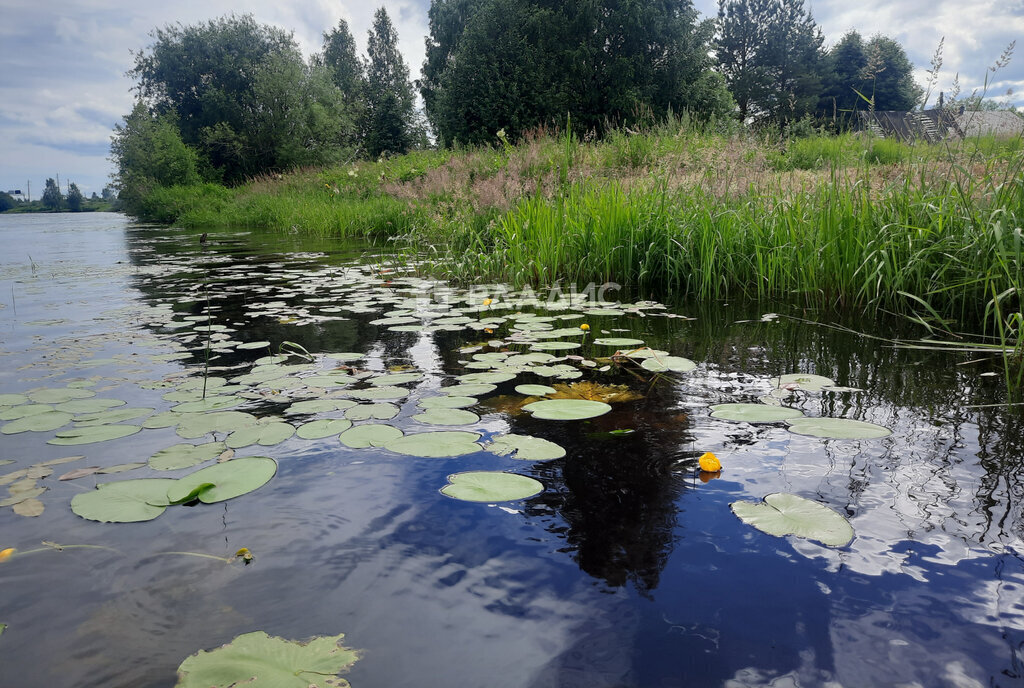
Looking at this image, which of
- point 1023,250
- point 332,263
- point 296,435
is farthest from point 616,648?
point 332,263

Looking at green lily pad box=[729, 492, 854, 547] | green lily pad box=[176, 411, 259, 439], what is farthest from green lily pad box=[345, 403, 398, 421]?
green lily pad box=[729, 492, 854, 547]

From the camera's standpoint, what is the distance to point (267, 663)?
827mm

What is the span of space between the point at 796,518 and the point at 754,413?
59cm

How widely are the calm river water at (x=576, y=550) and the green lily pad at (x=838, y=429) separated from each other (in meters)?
0.02

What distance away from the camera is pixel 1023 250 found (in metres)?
2.27

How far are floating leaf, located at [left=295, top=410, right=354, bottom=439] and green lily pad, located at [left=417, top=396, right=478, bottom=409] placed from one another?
0.89ft

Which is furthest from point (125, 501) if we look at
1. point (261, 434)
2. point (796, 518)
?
point (796, 518)

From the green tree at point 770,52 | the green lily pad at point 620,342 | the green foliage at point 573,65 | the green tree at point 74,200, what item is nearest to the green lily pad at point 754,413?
the green lily pad at point 620,342

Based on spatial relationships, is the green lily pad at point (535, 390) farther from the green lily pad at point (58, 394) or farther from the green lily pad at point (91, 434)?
the green lily pad at point (58, 394)

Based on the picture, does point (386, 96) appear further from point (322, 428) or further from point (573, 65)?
point (322, 428)

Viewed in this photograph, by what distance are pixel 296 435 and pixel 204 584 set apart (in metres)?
0.67

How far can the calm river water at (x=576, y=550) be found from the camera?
2.77ft

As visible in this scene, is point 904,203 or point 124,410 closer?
point 124,410

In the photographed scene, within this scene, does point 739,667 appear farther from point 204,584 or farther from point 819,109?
point 819,109
